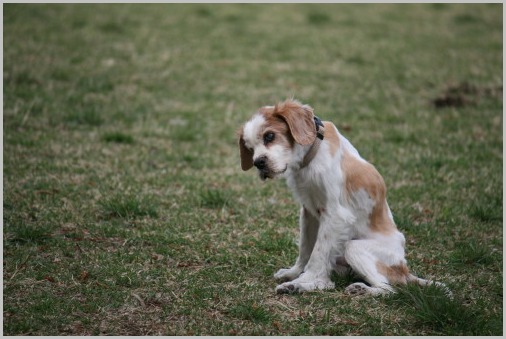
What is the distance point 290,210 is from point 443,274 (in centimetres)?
178

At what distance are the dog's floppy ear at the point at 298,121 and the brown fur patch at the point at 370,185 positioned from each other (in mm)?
399

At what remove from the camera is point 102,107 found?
9602 millimetres

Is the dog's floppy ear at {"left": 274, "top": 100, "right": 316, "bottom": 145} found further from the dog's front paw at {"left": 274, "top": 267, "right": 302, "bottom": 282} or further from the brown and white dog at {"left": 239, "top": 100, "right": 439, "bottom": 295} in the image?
the dog's front paw at {"left": 274, "top": 267, "right": 302, "bottom": 282}

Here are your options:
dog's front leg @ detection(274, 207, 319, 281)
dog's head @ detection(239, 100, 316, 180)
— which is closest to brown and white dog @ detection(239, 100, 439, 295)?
dog's head @ detection(239, 100, 316, 180)

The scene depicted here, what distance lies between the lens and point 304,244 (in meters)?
5.02

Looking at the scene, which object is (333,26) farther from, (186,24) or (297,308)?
(297,308)

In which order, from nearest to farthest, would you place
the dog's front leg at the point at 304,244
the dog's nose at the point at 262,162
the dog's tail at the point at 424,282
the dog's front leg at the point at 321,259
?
1. the dog's nose at the point at 262,162
2. the dog's tail at the point at 424,282
3. the dog's front leg at the point at 321,259
4. the dog's front leg at the point at 304,244

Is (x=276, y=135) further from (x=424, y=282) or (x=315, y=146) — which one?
(x=424, y=282)

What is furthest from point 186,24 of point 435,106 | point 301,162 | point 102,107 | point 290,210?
point 301,162

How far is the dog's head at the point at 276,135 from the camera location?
175 inches

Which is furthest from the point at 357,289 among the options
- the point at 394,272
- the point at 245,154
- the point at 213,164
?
the point at 213,164

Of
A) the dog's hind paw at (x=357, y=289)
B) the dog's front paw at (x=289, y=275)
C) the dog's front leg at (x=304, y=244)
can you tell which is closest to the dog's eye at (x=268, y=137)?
the dog's front leg at (x=304, y=244)

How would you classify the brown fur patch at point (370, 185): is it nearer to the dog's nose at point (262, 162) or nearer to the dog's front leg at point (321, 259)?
the dog's front leg at point (321, 259)

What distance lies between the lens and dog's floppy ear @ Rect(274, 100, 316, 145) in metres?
4.47
